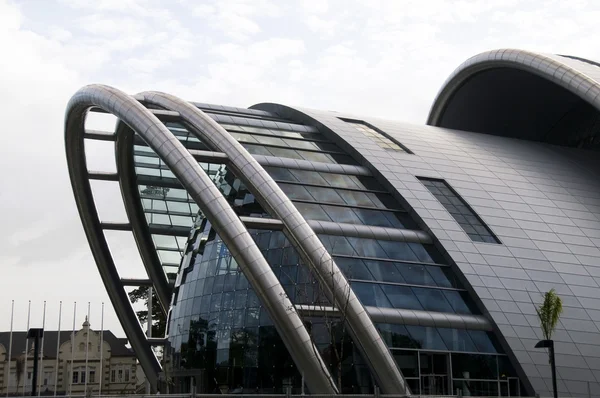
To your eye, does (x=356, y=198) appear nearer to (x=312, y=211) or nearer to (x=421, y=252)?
(x=312, y=211)

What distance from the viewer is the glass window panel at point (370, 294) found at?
3769 cm

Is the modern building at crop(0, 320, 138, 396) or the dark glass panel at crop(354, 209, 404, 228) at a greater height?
the dark glass panel at crop(354, 209, 404, 228)

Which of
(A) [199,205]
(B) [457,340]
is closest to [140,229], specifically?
(A) [199,205]

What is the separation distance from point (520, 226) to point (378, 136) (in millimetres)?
9913

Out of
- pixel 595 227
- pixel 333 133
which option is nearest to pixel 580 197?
pixel 595 227

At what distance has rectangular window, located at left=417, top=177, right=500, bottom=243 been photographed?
42844 millimetres

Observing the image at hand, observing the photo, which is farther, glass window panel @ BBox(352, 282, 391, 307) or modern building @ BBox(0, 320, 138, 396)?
modern building @ BBox(0, 320, 138, 396)

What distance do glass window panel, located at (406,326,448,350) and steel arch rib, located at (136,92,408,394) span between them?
6.81 ft

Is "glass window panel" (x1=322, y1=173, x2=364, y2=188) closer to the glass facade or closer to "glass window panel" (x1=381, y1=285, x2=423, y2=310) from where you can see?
the glass facade

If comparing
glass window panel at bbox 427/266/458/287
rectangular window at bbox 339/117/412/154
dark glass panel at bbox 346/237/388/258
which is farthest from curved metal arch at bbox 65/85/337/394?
rectangular window at bbox 339/117/412/154

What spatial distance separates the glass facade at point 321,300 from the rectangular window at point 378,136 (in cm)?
269

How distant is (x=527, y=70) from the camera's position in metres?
53.6

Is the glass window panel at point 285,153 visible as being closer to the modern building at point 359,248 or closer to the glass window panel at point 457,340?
the modern building at point 359,248

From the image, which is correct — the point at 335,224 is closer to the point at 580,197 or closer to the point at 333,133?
the point at 333,133
